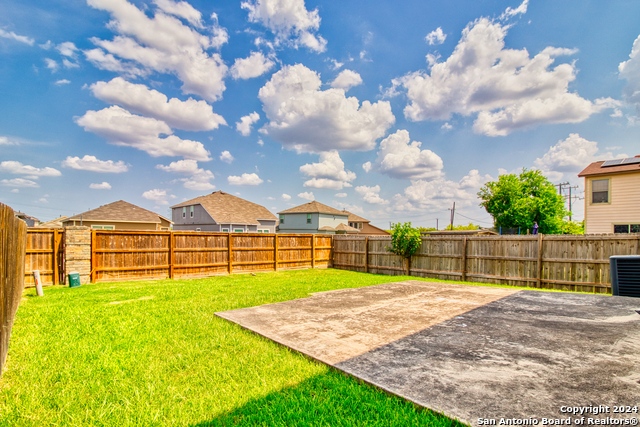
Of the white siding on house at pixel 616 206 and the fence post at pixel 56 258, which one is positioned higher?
the white siding on house at pixel 616 206

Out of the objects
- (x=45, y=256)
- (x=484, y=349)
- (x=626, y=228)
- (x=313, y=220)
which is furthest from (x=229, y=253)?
(x=313, y=220)

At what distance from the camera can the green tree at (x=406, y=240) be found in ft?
39.5

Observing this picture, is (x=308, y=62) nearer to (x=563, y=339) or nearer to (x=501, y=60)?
(x=501, y=60)

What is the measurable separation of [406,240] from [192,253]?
8657mm

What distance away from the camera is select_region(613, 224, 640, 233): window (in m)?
13.4

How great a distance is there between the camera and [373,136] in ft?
58.7

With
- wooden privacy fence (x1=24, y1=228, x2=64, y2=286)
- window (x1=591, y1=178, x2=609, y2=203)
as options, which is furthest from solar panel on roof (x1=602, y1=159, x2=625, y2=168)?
wooden privacy fence (x1=24, y1=228, x2=64, y2=286)

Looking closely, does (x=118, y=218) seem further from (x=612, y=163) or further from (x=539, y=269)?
(x=612, y=163)

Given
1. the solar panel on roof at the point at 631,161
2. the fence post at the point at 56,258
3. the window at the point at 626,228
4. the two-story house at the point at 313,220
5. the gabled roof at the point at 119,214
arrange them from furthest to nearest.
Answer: the two-story house at the point at 313,220 < the gabled roof at the point at 119,214 < the solar panel on roof at the point at 631,161 < the window at the point at 626,228 < the fence post at the point at 56,258

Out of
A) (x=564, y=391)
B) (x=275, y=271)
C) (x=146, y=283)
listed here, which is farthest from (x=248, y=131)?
(x=564, y=391)

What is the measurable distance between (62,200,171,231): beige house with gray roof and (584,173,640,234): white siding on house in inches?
1134

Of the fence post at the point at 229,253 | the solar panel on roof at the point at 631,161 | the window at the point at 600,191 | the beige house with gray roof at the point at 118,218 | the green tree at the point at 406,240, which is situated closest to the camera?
the green tree at the point at 406,240

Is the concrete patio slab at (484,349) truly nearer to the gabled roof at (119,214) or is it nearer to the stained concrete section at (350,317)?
the stained concrete section at (350,317)

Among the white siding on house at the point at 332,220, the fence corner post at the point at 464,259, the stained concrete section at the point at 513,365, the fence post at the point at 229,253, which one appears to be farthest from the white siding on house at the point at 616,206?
the white siding on house at the point at 332,220
